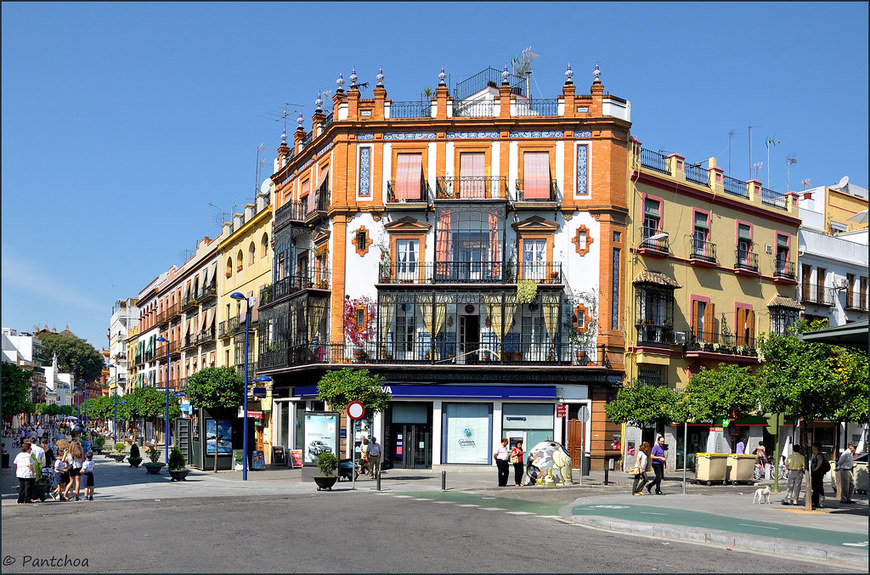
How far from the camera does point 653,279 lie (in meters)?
43.4

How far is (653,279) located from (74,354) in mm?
143429

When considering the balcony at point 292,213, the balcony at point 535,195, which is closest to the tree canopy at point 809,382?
the balcony at point 535,195

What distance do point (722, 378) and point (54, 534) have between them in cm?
2767

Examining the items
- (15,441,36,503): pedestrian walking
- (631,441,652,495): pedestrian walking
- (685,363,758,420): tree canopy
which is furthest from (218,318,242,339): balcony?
(631,441,652,495): pedestrian walking

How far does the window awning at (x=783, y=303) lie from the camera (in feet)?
165

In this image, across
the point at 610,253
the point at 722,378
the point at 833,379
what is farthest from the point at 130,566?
the point at 610,253

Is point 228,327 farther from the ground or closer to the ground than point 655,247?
closer to the ground

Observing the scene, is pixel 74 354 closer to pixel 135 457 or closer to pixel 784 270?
pixel 135 457

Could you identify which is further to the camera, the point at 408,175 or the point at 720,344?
the point at 720,344

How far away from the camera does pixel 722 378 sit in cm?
3781

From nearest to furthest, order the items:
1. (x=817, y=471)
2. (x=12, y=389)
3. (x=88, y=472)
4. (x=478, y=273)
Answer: (x=817, y=471) → (x=88, y=472) → (x=478, y=273) → (x=12, y=389)

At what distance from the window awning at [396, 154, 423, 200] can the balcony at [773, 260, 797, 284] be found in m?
21.2

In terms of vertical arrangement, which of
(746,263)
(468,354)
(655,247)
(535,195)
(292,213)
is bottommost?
(468,354)

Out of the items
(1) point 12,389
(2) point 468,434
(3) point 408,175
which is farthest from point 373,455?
(1) point 12,389
